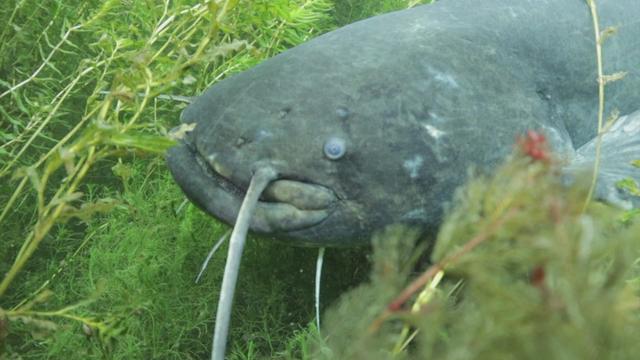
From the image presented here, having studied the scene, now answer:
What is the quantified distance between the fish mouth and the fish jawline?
0.06m

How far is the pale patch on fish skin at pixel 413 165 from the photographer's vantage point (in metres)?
2.60

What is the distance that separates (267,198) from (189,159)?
11.9 inches

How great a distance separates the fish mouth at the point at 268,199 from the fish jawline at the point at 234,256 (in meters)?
0.06

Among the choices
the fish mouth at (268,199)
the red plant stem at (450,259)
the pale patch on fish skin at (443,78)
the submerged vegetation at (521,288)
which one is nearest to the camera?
the submerged vegetation at (521,288)

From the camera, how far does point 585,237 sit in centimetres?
103

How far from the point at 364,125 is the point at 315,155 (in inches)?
7.9

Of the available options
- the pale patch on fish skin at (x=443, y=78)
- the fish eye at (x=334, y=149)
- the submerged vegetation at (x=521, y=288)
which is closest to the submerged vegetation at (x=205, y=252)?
the submerged vegetation at (x=521, y=288)

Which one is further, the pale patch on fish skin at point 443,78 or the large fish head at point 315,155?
the pale patch on fish skin at point 443,78

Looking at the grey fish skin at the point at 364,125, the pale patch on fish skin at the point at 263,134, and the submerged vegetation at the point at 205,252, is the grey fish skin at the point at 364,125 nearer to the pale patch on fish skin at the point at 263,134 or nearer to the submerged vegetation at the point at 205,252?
the pale patch on fish skin at the point at 263,134

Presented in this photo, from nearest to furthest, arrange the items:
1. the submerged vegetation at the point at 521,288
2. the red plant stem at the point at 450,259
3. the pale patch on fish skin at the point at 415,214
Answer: the submerged vegetation at the point at 521,288 → the red plant stem at the point at 450,259 → the pale patch on fish skin at the point at 415,214

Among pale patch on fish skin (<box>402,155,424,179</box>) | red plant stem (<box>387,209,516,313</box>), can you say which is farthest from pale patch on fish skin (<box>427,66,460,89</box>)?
red plant stem (<box>387,209,516,313</box>)

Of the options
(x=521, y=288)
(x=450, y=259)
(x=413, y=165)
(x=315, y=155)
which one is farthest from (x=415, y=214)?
(x=521, y=288)

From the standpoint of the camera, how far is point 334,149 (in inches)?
99.7

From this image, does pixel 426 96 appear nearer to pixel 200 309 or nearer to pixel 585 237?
pixel 200 309
